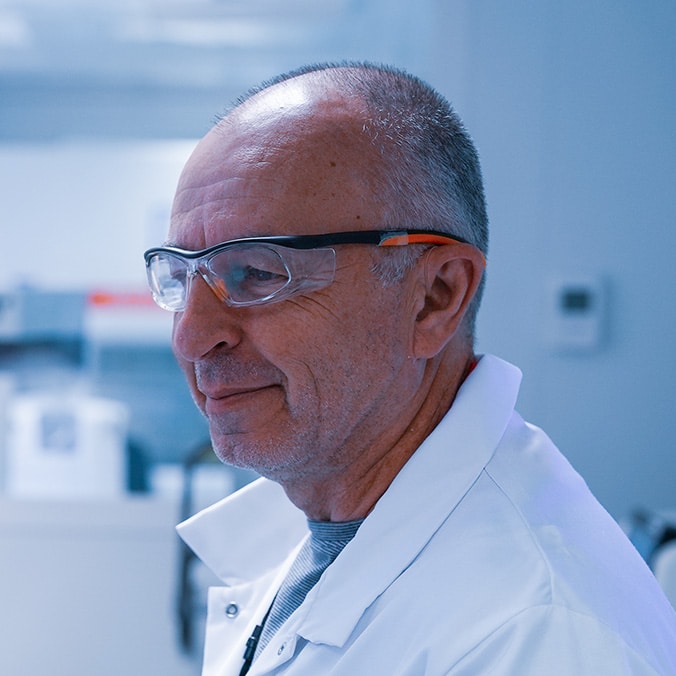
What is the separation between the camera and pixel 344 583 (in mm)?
860

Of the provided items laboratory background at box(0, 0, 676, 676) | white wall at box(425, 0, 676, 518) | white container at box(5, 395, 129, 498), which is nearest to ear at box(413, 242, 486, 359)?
laboratory background at box(0, 0, 676, 676)

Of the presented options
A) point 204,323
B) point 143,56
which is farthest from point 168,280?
point 143,56

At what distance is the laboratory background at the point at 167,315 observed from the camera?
7.07ft

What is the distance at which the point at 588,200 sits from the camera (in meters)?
2.16

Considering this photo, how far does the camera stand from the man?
82 cm

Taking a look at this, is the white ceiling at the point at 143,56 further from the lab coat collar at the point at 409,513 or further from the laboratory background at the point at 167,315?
the lab coat collar at the point at 409,513

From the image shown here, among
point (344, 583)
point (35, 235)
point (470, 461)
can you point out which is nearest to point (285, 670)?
point (344, 583)

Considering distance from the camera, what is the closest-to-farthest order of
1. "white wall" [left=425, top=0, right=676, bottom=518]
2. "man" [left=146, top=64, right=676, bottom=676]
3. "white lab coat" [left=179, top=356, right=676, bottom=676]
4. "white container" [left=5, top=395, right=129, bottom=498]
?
"white lab coat" [left=179, top=356, right=676, bottom=676]
"man" [left=146, top=64, right=676, bottom=676]
"white wall" [left=425, top=0, right=676, bottom=518]
"white container" [left=5, top=395, right=129, bottom=498]

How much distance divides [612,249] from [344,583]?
5.15 ft

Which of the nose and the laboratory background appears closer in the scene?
the nose

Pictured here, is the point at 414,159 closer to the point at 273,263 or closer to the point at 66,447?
the point at 273,263

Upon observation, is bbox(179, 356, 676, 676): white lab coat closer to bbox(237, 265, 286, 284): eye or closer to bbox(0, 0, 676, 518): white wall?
bbox(237, 265, 286, 284): eye

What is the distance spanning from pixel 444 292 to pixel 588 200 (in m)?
1.37

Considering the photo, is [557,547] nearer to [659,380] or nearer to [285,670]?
[285,670]
